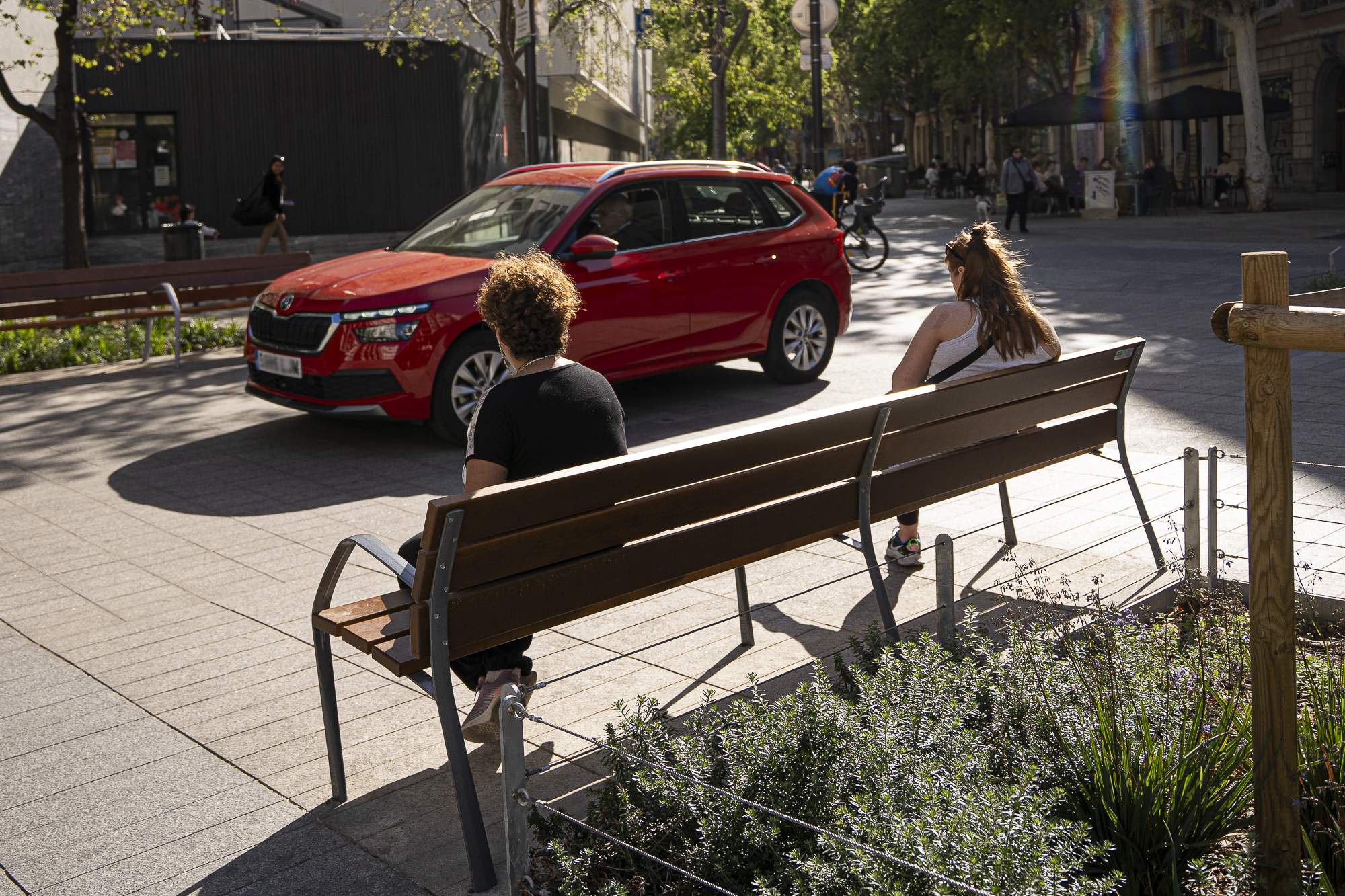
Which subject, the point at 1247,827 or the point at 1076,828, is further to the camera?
the point at 1247,827

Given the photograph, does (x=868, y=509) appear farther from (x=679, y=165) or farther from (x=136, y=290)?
(x=136, y=290)

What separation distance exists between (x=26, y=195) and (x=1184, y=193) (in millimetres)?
28943

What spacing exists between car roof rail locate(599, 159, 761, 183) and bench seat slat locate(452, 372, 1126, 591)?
16.8ft

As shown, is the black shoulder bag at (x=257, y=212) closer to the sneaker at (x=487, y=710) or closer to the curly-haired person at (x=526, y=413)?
the curly-haired person at (x=526, y=413)

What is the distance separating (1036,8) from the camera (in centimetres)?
3912

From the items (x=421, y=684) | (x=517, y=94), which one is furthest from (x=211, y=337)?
(x=421, y=684)

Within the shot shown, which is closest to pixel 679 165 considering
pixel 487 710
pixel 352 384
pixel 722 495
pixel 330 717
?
pixel 352 384

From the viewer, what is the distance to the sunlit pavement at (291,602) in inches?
156

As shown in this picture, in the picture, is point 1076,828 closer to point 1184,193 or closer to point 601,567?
point 601,567

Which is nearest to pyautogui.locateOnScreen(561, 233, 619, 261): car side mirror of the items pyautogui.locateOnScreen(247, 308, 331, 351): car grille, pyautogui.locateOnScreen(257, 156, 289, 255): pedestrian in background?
pyautogui.locateOnScreen(247, 308, 331, 351): car grille

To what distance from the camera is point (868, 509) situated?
15.9 feet

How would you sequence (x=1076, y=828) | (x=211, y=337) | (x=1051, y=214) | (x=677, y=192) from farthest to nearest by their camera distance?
(x=1051, y=214) → (x=211, y=337) → (x=677, y=192) → (x=1076, y=828)

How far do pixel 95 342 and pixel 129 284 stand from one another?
70 cm

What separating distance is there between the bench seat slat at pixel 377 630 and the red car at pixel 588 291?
5215mm
